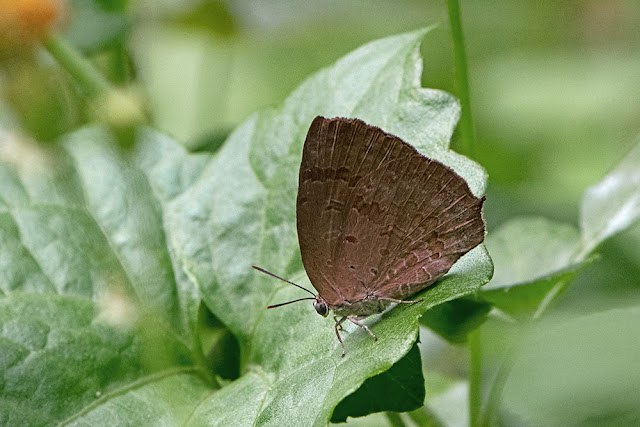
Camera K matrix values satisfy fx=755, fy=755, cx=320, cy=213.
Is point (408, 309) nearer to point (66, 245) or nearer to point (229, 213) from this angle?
point (229, 213)

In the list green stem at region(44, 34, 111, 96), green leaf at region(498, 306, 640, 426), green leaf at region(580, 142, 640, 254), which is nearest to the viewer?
green leaf at region(498, 306, 640, 426)

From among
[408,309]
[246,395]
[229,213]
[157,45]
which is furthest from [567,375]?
[157,45]

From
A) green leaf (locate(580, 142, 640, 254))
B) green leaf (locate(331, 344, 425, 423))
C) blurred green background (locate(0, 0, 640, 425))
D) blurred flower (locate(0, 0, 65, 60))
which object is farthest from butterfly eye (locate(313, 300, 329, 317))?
blurred flower (locate(0, 0, 65, 60))

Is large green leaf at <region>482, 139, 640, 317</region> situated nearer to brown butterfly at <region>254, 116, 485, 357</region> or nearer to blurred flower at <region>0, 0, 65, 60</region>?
brown butterfly at <region>254, 116, 485, 357</region>

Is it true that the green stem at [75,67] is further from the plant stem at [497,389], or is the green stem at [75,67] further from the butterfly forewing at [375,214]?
the plant stem at [497,389]

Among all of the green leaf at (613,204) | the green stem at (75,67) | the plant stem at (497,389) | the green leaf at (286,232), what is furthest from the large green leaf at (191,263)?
the green leaf at (613,204)

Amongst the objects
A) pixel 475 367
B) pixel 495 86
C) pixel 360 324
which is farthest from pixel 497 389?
pixel 495 86

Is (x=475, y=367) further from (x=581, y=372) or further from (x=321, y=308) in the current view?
(x=321, y=308)
